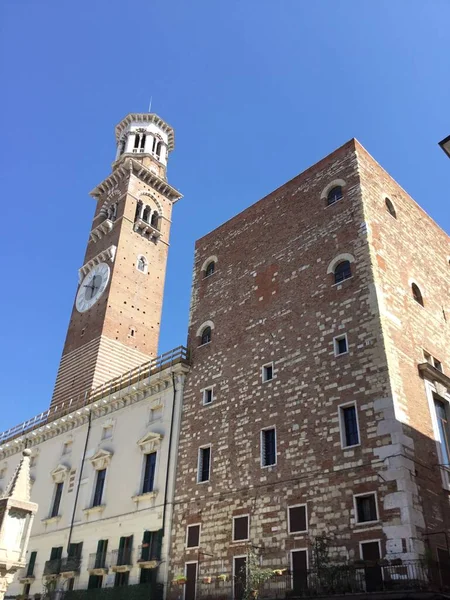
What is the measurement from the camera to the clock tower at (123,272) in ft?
127

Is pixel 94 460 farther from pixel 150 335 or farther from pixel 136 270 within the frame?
pixel 136 270

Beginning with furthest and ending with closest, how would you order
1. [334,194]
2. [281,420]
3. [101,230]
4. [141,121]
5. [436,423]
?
[141,121] → [101,230] → [334,194] → [281,420] → [436,423]

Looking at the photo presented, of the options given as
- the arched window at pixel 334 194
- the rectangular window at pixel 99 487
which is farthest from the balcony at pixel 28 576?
the arched window at pixel 334 194

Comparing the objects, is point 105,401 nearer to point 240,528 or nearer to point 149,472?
point 149,472

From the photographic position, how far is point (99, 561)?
2412cm

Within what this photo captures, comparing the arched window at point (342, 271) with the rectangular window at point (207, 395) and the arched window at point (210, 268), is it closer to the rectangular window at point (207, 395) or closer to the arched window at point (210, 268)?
the rectangular window at point (207, 395)

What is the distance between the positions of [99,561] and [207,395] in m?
8.09

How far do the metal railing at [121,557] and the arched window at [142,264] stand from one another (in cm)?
2360

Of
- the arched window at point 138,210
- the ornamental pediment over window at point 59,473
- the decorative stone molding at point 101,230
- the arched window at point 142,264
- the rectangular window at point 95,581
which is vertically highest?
the arched window at point 138,210

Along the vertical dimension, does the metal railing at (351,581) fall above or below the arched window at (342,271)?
below

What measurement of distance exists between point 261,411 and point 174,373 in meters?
5.94

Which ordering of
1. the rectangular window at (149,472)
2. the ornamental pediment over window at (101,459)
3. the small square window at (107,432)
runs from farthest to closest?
the small square window at (107,432) → the ornamental pediment over window at (101,459) → the rectangular window at (149,472)

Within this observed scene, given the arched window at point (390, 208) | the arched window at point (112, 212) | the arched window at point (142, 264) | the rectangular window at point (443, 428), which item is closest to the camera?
the rectangular window at point (443, 428)

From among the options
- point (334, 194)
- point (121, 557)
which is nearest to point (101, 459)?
point (121, 557)
